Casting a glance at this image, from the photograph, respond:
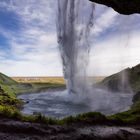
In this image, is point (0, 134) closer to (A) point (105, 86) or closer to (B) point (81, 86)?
(B) point (81, 86)

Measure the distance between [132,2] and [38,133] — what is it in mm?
18057

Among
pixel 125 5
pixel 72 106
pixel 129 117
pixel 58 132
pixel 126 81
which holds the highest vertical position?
pixel 126 81

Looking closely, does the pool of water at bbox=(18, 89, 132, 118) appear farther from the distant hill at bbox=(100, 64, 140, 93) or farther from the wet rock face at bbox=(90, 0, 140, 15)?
the distant hill at bbox=(100, 64, 140, 93)

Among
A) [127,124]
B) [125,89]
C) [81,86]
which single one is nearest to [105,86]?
[125,89]

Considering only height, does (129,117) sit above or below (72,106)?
below

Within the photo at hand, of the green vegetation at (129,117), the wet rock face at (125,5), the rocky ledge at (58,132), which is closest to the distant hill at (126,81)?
the green vegetation at (129,117)

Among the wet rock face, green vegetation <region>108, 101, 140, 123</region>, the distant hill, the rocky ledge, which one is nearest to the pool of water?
green vegetation <region>108, 101, 140, 123</region>

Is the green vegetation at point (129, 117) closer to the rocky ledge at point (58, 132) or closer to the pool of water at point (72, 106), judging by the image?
the rocky ledge at point (58, 132)

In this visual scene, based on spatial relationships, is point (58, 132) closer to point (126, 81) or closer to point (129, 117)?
point (129, 117)

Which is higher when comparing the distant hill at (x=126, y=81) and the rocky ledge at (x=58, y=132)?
the distant hill at (x=126, y=81)

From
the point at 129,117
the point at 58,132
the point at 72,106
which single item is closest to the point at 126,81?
the point at 72,106

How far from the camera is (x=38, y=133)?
29.3 metres

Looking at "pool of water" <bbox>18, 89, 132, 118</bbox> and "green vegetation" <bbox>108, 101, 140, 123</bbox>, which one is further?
"pool of water" <bbox>18, 89, 132, 118</bbox>

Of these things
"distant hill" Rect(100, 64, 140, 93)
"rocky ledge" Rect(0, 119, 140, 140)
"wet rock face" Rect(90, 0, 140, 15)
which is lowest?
"rocky ledge" Rect(0, 119, 140, 140)
